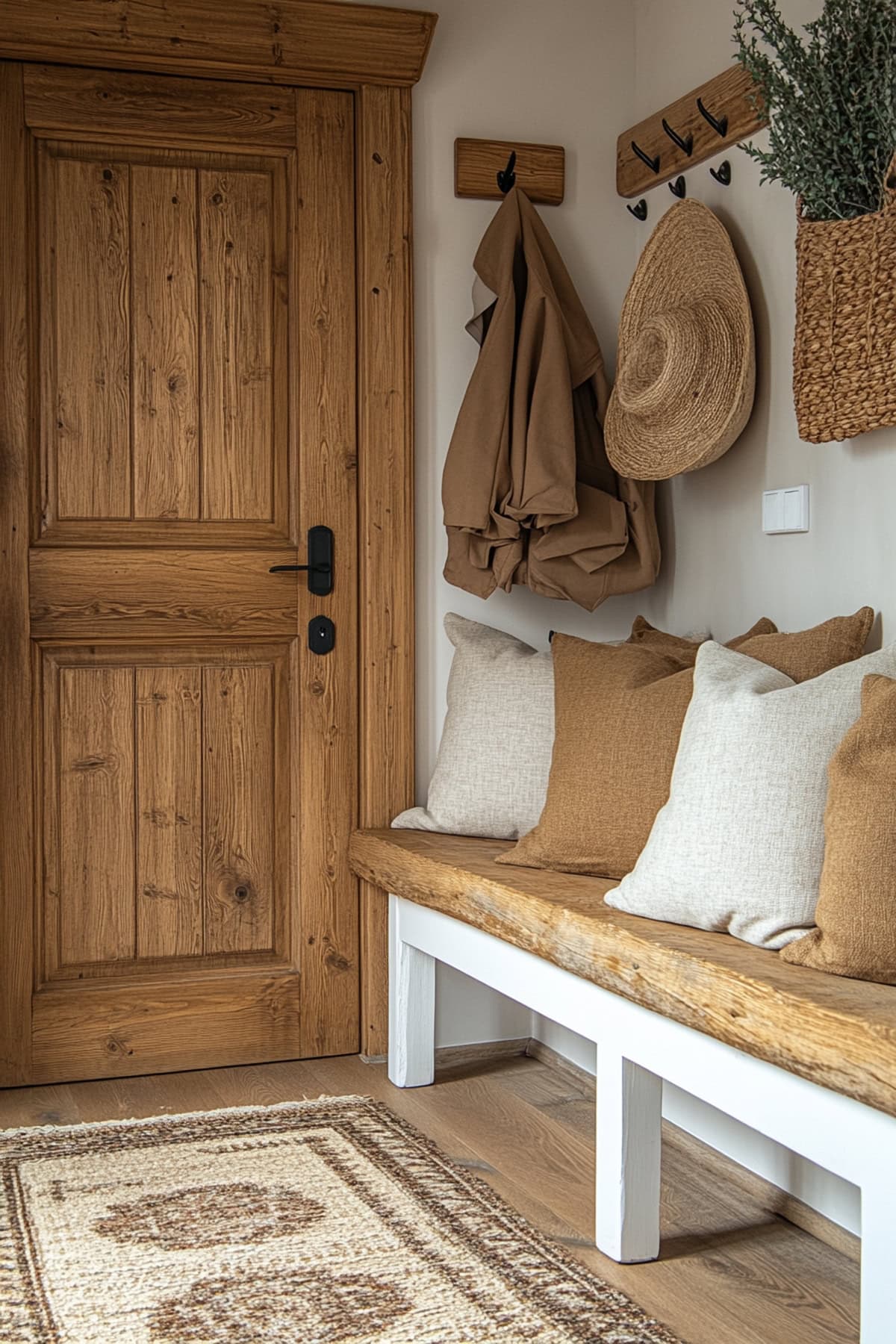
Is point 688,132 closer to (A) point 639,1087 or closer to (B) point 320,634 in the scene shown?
(B) point 320,634

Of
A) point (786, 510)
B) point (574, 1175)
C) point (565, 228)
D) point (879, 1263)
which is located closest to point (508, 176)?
point (565, 228)

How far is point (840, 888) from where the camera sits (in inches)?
65.7

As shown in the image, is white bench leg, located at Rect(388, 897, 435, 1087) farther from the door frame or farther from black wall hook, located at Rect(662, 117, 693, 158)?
black wall hook, located at Rect(662, 117, 693, 158)

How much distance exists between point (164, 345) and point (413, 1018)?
1510 mm

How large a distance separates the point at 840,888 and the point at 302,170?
2035 mm

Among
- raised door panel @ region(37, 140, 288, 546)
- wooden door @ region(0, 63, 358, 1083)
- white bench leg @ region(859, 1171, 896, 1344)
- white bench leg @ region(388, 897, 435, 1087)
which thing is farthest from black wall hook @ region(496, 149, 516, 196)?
white bench leg @ region(859, 1171, 896, 1344)

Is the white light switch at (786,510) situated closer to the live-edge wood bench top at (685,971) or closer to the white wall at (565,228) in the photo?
the white wall at (565,228)

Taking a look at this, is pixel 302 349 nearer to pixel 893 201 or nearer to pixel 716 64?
pixel 716 64

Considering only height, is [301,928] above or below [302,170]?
below

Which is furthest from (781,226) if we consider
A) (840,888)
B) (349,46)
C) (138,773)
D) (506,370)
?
(138,773)

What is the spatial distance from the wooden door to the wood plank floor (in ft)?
0.47

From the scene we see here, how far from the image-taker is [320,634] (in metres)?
3.00

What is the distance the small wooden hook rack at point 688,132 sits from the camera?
2.59m

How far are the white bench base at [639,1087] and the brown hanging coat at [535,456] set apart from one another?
761 millimetres
